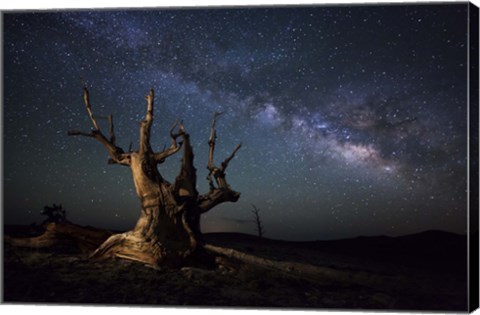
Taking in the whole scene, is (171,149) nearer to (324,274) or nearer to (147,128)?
(147,128)

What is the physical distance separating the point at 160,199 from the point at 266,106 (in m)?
1.79

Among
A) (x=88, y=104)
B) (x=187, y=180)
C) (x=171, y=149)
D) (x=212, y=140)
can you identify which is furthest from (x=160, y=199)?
(x=88, y=104)

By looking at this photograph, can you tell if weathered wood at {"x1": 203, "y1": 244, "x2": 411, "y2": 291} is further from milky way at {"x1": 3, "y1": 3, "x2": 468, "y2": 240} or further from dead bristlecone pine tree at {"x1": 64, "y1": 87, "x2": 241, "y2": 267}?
dead bristlecone pine tree at {"x1": 64, "y1": 87, "x2": 241, "y2": 267}

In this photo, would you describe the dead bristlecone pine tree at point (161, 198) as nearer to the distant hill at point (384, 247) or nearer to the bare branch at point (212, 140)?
the bare branch at point (212, 140)

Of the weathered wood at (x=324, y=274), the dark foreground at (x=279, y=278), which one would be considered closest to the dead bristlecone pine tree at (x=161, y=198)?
the dark foreground at (x=279, y=278)

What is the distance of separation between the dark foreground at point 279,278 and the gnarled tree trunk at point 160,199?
20 cm

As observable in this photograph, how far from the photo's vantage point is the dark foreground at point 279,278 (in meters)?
7.01

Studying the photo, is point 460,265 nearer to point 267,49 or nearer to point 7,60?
point 267,49

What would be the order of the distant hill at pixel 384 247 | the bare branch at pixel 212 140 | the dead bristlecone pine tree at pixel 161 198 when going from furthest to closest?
the dead bristlecone pine tree at pixel 161 198 → the bare branch at pixel 212 140 → the distant hill at pixel 384 247

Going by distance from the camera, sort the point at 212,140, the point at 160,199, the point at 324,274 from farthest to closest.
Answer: the point at 160,199 < the point at 212,140 < the point at 324,274

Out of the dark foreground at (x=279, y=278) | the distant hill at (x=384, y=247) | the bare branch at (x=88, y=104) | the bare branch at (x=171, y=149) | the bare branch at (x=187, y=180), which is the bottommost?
the dark foreground at (x=279, y=278)

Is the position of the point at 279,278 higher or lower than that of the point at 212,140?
lower

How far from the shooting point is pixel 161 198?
8.01 m

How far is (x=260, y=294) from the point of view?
725 cm
